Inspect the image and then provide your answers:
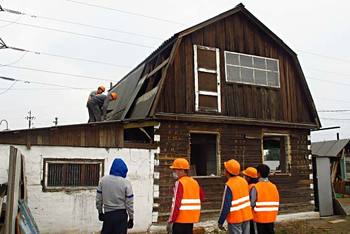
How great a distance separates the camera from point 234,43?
12203 mm

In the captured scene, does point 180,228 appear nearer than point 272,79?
Yes

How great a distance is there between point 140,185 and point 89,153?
1682mm

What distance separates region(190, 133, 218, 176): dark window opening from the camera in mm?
12728

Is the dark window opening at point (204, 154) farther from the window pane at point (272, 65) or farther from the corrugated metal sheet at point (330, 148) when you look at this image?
the corrugated metal sheet at point (330, 148)

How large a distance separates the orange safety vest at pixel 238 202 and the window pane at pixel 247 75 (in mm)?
7001

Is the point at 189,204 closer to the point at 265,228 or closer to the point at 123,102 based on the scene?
the point at 265,228

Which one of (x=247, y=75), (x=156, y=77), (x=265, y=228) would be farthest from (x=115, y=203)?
(x=247, y=75)

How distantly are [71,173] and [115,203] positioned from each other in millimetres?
3916

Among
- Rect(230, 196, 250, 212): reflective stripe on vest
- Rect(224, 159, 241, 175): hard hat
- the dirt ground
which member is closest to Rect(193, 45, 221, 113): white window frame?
the dirt ground

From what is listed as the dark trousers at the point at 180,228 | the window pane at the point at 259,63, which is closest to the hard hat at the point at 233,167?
the dark trousers at the point at 180,228

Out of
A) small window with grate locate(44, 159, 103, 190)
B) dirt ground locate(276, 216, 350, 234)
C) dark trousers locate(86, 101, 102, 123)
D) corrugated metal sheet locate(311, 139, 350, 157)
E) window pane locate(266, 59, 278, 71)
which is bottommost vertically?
dirt ground locate(276, 216, 350, 234)

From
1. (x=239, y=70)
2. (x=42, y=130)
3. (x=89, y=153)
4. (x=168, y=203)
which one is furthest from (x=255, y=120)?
(x=42, y=130)

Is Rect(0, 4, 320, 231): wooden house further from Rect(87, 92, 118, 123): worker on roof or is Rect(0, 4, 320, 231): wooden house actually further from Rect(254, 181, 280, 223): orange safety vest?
Rect(254, 181, 280, 223): orange safety vest

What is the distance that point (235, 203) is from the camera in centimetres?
557
